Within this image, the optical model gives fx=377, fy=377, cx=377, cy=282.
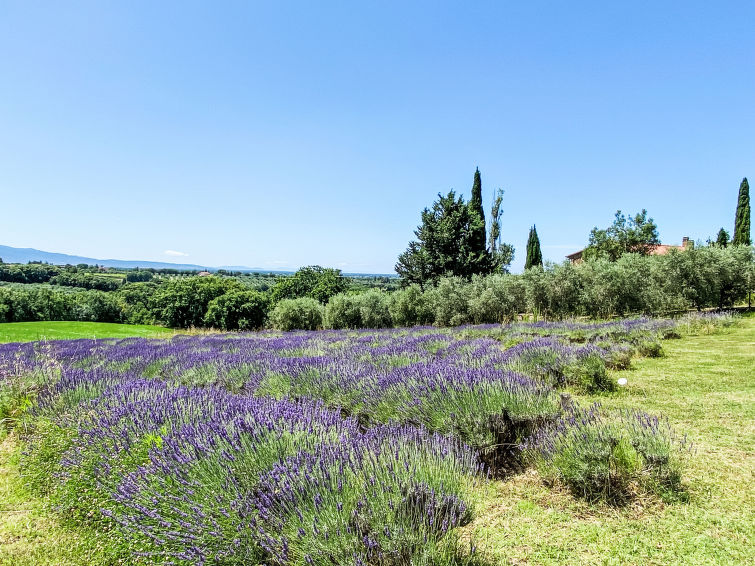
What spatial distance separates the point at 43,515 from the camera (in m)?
2.88

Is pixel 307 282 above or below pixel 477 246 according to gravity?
below

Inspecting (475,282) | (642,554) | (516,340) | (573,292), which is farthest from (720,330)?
(642,554)

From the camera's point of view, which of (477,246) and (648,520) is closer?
(648,520)

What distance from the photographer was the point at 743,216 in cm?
3562

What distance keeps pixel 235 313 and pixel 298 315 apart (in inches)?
437

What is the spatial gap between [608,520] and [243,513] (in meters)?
2.29

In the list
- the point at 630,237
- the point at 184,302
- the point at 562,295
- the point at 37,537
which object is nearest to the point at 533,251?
the point at 630,237

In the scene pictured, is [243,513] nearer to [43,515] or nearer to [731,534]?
[43,515]

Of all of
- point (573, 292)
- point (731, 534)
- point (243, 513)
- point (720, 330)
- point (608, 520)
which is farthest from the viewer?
point (573, 292)

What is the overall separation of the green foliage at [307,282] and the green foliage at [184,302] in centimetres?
592

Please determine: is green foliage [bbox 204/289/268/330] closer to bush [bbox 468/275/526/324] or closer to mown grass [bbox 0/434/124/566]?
bush [bbox 468/275/526/324]

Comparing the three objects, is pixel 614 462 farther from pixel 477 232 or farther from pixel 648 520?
pixel 477 232

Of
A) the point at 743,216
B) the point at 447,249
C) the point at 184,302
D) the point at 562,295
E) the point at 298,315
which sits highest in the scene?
the point at 743,216

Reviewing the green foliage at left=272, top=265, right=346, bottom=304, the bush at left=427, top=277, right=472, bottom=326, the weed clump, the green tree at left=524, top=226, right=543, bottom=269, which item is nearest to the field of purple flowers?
the weed clump
